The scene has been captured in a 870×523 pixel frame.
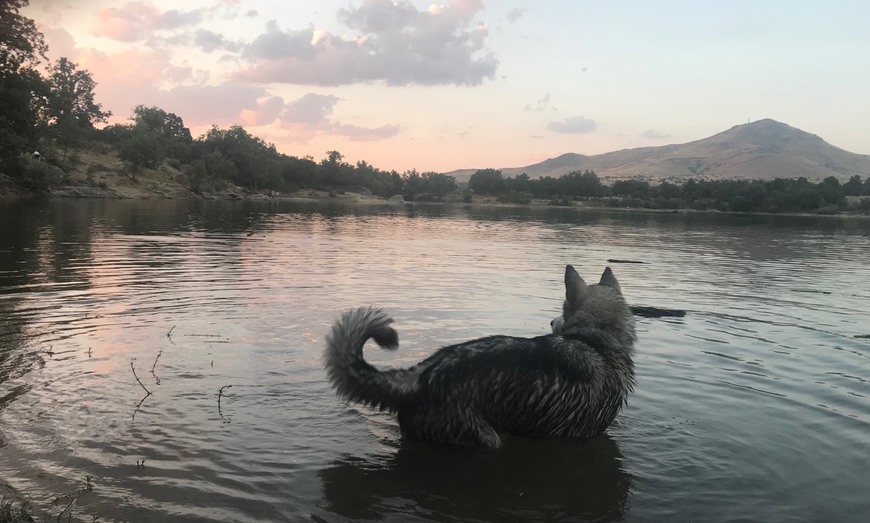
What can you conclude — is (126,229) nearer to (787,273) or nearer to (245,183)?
(787,273)

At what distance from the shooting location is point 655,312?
16.9m

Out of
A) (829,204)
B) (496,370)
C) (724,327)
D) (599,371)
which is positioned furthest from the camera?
(829,204)

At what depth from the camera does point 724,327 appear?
15.7m

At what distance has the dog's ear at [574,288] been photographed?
342 inches

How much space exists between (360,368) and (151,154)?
13196 centimetres

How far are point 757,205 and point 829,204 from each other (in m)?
15.7

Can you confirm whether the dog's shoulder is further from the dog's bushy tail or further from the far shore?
the far shore

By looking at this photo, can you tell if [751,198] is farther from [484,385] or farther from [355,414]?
[484,385]

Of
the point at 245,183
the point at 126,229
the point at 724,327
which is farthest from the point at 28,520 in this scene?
the point at 245,183

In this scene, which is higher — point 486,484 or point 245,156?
point 245,156

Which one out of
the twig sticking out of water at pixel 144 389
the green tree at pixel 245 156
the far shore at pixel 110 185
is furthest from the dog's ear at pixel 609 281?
the green tree at pixel 245 156

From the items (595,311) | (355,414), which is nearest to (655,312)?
(595,311)

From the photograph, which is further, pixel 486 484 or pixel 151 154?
pixel 151 154

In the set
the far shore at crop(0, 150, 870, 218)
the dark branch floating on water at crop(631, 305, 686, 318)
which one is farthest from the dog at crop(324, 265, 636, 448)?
the far shore at crop(0, 150, 870, 218)
